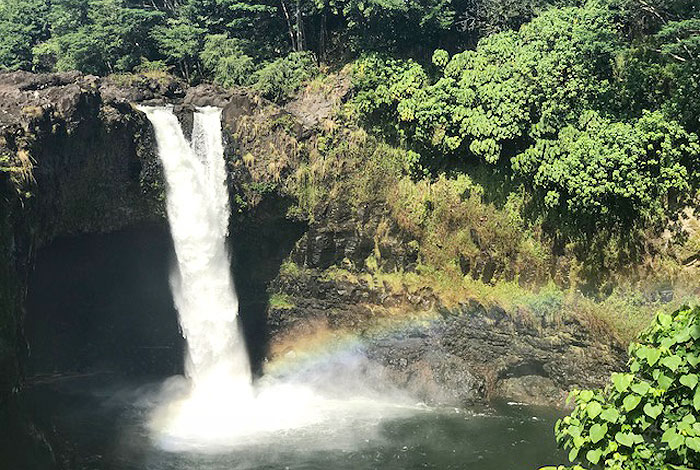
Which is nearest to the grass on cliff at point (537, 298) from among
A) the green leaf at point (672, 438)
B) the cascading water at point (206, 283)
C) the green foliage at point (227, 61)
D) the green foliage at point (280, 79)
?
the cascading water at point (206, 283)

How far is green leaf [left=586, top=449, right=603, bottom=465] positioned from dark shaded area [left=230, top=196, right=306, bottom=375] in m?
21.5

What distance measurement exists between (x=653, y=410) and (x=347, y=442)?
1528cm

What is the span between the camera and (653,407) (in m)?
6.06

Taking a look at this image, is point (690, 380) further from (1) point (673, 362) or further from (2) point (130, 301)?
(2) point (130, 301)

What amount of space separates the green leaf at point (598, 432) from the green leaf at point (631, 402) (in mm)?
276

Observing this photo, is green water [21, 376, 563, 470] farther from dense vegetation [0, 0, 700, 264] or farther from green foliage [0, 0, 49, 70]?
green foliage [0, 0, 49, 70]

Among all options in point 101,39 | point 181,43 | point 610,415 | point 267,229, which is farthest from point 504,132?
point 101,39

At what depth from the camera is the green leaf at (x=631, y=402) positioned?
611 centimetres

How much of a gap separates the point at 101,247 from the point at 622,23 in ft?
69.5

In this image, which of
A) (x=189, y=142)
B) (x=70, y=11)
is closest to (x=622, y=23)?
(x=189, y=142)

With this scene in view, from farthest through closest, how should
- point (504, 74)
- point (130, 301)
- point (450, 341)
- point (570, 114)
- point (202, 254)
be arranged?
point (130, 301), point (202, 254), point (450, 341), point (504, 74), point (570, 114)

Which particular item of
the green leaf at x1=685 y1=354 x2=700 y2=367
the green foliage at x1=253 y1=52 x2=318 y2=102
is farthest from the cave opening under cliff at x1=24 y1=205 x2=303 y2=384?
the green leaf at x1=685 y1=354 x2=700 y2=367

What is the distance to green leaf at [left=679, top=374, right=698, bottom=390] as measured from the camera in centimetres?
590

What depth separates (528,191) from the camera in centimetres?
2375
